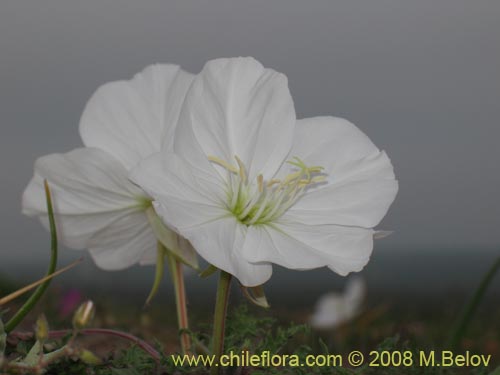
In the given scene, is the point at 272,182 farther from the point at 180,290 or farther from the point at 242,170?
the point at 180,290

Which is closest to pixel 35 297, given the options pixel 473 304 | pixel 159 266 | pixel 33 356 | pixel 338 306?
pixel 33 356

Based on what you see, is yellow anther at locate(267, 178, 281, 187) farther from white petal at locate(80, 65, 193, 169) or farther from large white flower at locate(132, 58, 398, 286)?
white petal at locate(80, 65, 193, 169)

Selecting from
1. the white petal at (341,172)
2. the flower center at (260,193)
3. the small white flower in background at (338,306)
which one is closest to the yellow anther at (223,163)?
the flower center at (260,193)

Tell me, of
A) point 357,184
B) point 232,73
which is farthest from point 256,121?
point 357,184

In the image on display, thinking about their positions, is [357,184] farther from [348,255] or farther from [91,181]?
[91,181]

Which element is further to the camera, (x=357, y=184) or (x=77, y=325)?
(x=357, y=184)

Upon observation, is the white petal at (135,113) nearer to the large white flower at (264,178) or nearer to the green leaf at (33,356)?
the large white flower at (264,178)
